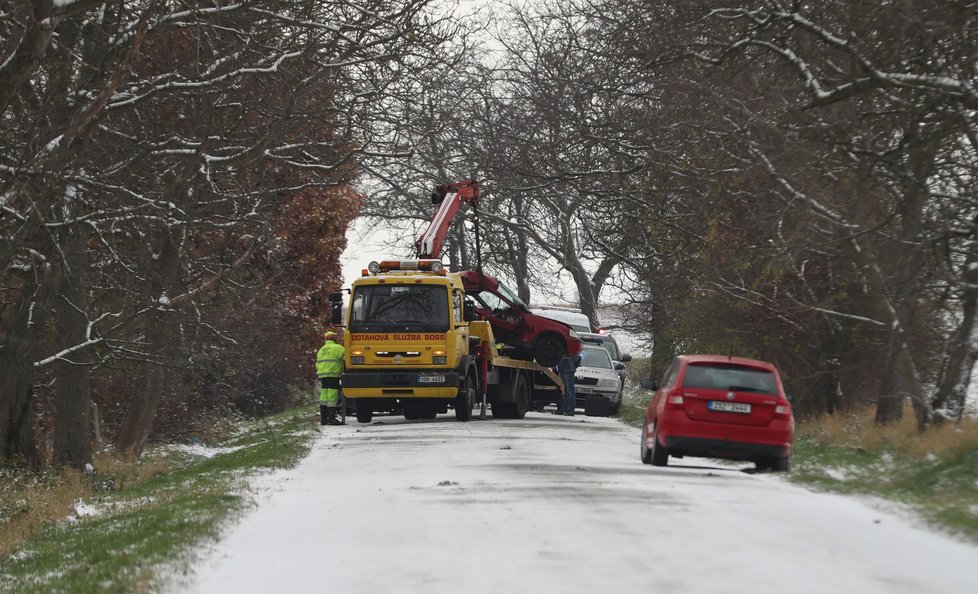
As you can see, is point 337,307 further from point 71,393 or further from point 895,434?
point 895,434

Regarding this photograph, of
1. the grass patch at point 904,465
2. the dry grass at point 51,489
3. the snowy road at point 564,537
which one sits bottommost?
the dry grass at point 51,489

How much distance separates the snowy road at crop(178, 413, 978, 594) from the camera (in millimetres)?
9445

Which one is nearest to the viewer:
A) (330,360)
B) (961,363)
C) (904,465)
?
(904,465)

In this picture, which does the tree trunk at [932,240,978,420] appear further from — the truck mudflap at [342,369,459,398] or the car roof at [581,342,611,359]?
the car roof at [581,342,611,359]

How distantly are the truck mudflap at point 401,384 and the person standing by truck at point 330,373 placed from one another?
2.17ft

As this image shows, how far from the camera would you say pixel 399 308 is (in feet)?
96.6

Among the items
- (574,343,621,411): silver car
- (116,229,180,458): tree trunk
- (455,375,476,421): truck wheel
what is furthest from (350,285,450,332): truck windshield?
(574,343,621,411): silver car

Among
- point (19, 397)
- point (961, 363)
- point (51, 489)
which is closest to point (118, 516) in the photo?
point (51, 489)

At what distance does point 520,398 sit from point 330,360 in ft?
17.7

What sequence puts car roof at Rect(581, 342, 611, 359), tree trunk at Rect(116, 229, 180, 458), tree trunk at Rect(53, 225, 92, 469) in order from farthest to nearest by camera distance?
car roof at Rect(581, 342, 611, 359)
tree trunk at Rect(116, 229, 180, 458)
tree trunk at Rect(53, 225, 92, 469)

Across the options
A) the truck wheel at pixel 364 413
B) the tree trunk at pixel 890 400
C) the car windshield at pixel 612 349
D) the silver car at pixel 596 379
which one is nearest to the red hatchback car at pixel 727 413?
the tree trunk at pixel 890 400

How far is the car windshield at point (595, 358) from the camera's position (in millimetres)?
38188

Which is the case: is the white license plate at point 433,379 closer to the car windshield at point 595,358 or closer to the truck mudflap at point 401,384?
the truck mudflap at point 401,384

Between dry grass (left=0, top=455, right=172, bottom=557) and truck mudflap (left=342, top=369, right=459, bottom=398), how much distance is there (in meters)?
4.62
